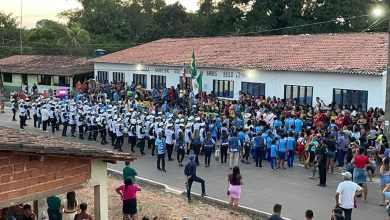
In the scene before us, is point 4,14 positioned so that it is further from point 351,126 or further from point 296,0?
point 351,126

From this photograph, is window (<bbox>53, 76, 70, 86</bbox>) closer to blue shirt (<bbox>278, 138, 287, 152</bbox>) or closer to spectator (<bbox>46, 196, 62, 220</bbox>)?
blue shirt (<bbox>278, 138, 287, 152</bbox>)

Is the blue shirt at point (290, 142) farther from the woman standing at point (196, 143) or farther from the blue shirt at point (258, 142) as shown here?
the woman standing at point (196, 143)

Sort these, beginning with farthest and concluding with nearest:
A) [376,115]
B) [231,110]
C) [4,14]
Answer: [4,14] → [231,110] → [376,115]

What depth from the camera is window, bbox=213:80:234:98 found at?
103 feet

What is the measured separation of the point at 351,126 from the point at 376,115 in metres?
2.19

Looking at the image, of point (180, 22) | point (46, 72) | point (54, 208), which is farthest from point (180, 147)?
point (180, 22)

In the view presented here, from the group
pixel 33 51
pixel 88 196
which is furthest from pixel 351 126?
pixel 33 51

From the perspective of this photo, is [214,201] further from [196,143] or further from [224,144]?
[224,144]

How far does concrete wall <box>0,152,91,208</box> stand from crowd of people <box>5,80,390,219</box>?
512 cm

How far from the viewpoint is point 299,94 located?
27.3 meters

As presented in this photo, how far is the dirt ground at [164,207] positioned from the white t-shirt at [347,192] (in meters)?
2.80

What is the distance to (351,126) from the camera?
19.4 m

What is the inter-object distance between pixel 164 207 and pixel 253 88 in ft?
54.3

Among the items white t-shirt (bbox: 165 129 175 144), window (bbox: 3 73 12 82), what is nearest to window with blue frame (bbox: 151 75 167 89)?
white t-shirt (bbox: 165 129 175 144)
